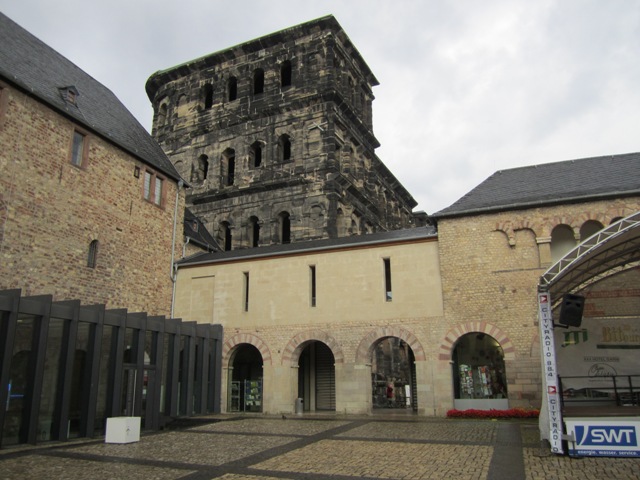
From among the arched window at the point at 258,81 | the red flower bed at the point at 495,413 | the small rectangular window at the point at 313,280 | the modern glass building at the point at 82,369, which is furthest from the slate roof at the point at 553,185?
the arched window at the point at 258,81

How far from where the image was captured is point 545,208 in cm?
1855

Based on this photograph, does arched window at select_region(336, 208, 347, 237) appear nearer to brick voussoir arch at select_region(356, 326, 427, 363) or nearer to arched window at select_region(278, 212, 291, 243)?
arched window at select_region(278, 212, 291, 243)

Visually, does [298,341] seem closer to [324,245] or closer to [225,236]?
[324,245]

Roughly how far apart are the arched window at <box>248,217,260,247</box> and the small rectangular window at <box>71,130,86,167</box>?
1516cm

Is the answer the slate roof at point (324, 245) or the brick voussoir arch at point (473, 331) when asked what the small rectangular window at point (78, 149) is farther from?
the brick voussoir arch at point (473, 331)

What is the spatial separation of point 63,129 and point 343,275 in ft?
37.5

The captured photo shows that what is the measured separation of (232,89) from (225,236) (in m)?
11.4

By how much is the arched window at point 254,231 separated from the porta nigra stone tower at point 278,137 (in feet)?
0.23

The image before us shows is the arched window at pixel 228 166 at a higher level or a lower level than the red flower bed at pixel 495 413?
higher

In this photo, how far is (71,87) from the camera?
20.1m

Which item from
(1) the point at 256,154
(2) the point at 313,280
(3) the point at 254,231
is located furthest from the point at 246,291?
(1) the point at 256,154

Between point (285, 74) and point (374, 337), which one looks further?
point (285, 74)

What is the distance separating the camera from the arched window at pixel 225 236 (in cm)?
Answer: 3462

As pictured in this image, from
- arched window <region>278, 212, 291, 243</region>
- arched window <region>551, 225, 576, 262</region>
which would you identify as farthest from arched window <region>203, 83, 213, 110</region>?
arched window <region>551, 225, 576, 262</region>
